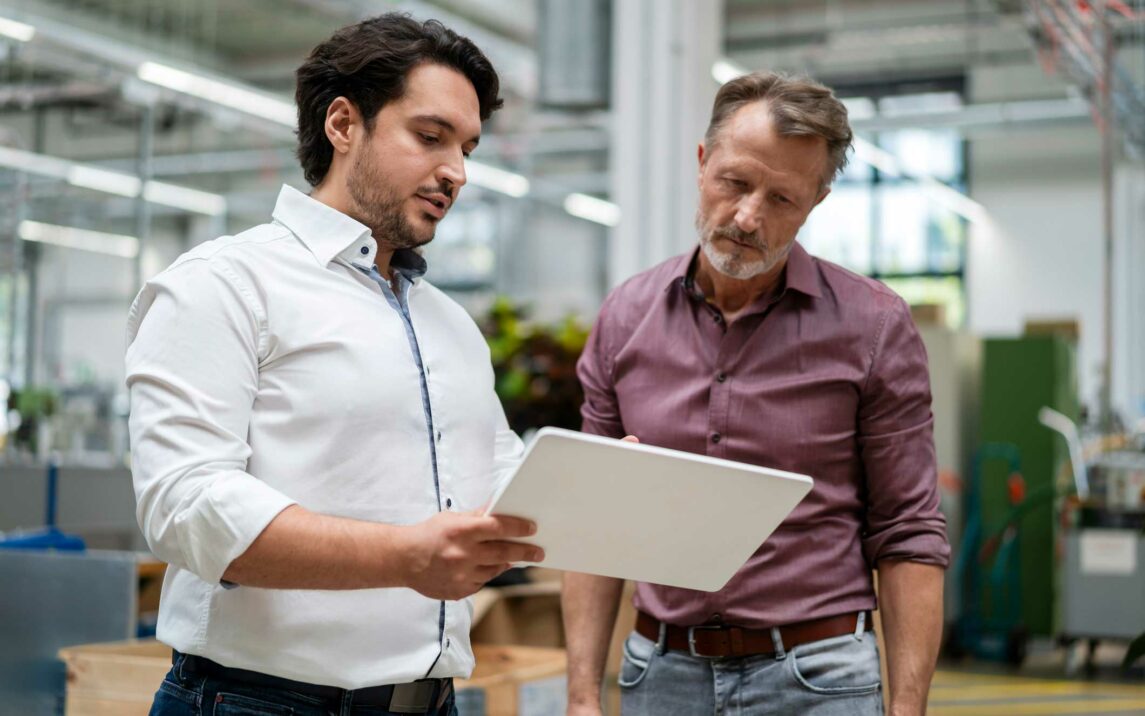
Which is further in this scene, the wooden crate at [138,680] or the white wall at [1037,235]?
the white wall at [1037,235]

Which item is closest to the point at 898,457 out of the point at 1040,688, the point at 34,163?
the point at 1040,688

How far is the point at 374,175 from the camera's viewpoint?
4.47 feet

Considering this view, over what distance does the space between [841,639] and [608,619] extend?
34 cm

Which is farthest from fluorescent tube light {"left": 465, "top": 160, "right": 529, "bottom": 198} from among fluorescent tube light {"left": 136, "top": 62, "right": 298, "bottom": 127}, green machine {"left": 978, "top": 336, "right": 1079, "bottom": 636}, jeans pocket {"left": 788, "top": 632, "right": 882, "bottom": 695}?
jeans pocket {"left": 788, "top": 632, "right": 882, "bottom": 695}

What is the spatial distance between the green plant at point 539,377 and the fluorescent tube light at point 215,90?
3.93m

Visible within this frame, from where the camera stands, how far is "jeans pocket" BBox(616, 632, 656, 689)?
5.76 ft

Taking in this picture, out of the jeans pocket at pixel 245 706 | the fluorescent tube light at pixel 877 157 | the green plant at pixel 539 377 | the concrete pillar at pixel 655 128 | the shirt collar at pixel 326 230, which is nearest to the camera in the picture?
the jeans pocket at pixel 245 706

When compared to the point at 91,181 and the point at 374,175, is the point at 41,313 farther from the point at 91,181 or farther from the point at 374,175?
the point at 374,175

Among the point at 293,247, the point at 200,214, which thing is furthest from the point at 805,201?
the point at 200,214

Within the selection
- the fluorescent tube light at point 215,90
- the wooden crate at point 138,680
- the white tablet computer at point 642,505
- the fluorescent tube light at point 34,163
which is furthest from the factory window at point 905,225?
the white tablet computer at point 642,505

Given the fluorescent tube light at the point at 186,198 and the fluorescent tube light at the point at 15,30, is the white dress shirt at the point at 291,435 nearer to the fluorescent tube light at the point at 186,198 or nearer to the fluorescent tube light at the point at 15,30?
the fluorescent tube light at the point at 15,30

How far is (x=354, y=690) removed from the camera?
1279mm

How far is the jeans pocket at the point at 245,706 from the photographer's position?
4.09ft

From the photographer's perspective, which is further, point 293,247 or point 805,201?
point 805,201
